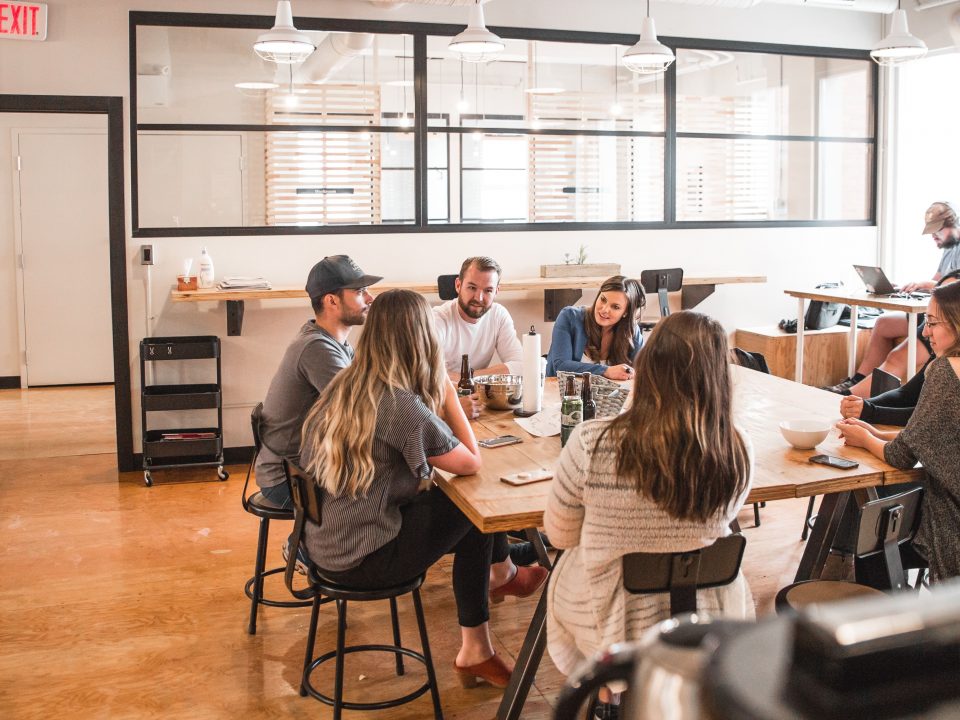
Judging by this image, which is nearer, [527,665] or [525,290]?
[527,665]

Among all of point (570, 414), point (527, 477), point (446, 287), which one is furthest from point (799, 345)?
point (527, 477)

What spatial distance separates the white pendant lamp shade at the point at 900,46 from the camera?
4.86 metres

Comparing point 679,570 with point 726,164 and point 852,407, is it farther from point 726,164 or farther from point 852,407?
point 726,164

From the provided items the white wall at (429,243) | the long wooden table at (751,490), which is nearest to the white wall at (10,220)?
the white wall at (429,243)

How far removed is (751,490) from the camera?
95.1 inches

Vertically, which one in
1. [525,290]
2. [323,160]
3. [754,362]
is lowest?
[754,362]

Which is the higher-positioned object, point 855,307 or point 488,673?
point 855,307

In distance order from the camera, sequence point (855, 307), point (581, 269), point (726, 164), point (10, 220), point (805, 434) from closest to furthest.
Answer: point (805, 434) → point (581, 269) → point (855, 307) → point (726, 164) → point (10, 220)

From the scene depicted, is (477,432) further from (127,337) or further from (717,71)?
(717,71)

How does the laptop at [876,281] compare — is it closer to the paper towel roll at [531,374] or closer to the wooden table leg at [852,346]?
the wooden table leg at [852,346]

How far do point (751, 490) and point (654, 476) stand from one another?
22.4 inches

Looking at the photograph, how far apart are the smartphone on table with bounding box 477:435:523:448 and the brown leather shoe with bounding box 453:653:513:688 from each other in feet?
2.00

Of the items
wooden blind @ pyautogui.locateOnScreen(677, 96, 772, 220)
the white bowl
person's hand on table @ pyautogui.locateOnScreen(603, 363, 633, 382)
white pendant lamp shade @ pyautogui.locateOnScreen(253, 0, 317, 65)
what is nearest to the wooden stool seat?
the white bowl

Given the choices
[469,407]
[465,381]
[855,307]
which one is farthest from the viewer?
[855,307]
